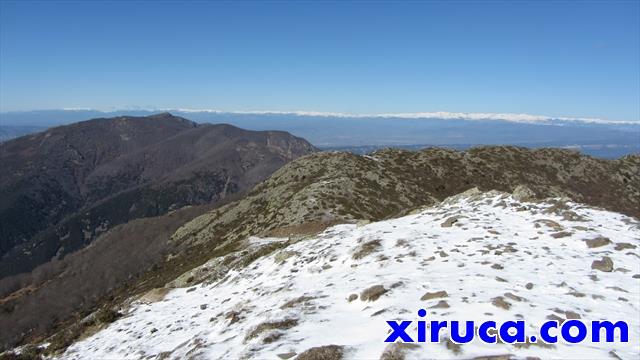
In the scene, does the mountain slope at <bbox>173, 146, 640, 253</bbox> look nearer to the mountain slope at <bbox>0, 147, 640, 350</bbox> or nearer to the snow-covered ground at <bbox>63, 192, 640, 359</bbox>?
the mountain slope at <bbox>0, 147, 640, 350</bbox>

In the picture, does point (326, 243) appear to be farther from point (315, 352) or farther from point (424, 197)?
point (424, 197)

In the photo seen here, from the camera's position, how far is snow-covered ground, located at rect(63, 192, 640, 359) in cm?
1394

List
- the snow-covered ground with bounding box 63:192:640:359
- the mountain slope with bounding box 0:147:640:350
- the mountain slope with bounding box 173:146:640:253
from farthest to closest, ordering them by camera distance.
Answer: the mountain slope with bounding box 173:146:640:253 → the mountain slope with bounding box 0:147:640:350 → the snow-covered ground with bounding box 63:192:640:359

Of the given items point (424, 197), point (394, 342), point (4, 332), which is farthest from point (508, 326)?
point (4, 332)

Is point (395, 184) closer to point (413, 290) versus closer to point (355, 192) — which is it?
point (355, 192)

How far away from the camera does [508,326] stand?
13.0 metres

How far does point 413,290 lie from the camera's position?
17.1 m

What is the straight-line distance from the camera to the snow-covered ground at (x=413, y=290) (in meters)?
13.9

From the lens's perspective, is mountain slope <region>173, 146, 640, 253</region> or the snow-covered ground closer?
the snow-covered ground

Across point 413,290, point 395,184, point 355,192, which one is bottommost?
point 395,184

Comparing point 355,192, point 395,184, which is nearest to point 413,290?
point 355,192

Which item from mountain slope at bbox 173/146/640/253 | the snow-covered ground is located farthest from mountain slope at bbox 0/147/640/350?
the snow-covered ground

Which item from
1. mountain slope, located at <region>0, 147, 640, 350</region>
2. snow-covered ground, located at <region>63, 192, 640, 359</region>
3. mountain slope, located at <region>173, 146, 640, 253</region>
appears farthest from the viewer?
mountain slope, located at <region>173, 146, 640, 253</region>

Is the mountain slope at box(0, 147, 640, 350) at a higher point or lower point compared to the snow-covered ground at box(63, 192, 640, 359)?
lower
